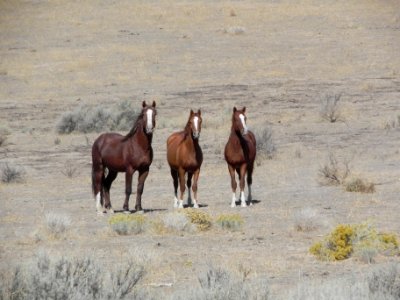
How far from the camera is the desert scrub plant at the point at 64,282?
355 inches

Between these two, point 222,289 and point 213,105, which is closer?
point 222,289

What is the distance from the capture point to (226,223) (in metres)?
15.9

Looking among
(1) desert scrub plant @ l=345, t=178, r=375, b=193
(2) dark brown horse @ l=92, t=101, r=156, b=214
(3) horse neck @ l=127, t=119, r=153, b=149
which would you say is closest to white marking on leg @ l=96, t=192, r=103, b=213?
(2) dark brown horse @ l=92, t=101, r=156, b=214

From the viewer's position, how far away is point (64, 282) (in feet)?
29.9

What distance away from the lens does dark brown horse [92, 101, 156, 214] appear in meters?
18.7

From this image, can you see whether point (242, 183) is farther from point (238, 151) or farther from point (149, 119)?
point (149, 119)

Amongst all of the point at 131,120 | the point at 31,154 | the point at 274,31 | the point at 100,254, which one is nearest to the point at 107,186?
the point at 100,254

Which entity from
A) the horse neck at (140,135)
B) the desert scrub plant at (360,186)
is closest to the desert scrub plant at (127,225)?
the horse neck at (140,135)

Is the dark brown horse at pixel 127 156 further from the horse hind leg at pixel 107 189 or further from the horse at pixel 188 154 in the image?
the horse at pixel 188 154

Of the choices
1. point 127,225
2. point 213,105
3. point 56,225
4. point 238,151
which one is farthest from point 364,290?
point 213,105

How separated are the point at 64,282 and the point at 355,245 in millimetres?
5164

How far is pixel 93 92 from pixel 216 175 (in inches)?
717

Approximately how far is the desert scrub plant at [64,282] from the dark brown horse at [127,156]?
29.0 feet

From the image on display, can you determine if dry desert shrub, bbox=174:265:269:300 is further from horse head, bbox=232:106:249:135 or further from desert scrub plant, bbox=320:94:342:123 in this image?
desert scrub plant, bbox=320:94:342:123
